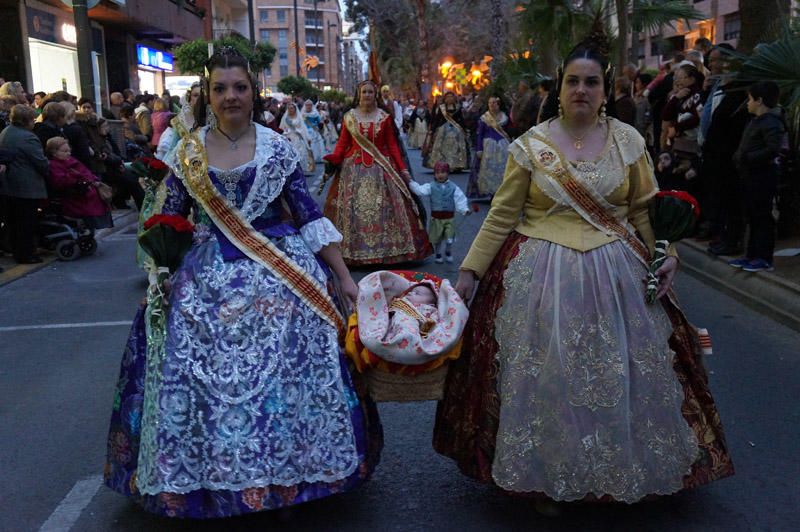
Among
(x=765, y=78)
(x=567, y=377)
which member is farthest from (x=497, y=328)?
(x=765, y=78)

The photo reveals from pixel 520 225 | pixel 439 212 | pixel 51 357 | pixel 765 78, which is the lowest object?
pixel 51 357

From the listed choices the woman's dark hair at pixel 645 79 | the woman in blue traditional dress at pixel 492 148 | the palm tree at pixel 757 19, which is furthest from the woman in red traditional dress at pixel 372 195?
the woman's dark hair at pixel 645 79

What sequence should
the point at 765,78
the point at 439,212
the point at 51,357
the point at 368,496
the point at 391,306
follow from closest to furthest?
the point at 391,306, the point at 368,496, the point at 51,357, the point at 765,78, the point at 439,212

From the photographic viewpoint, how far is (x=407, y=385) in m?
3.46

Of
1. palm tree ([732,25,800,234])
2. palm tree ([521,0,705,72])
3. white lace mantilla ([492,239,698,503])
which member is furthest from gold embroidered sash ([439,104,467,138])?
white lace mantilla ([492,239,698,503])

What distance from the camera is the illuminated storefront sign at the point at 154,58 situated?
3047 centimetres

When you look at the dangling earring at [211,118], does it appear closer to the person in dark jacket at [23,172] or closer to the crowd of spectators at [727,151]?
the crowd of spectators at [727,151]

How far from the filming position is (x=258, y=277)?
350cm

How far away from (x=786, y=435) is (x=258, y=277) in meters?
2.89

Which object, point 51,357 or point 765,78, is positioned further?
point 765,78

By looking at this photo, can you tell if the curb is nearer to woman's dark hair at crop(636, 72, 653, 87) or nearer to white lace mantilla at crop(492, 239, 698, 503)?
white lace mantilla at crop(492, 239, 698, 503)

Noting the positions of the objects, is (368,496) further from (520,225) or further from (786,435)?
(786,435)

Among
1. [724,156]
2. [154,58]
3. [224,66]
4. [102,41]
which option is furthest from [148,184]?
[154,58]

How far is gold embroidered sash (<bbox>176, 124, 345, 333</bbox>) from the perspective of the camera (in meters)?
3.54
